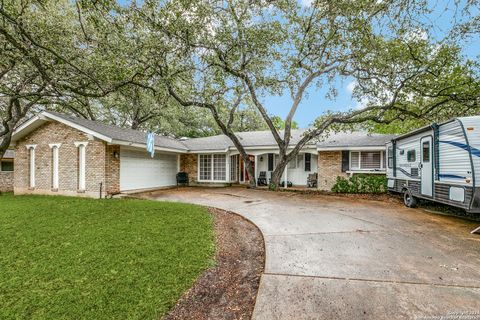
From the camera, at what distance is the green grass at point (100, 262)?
9.63 feet

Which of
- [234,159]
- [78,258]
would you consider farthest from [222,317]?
[234,159]

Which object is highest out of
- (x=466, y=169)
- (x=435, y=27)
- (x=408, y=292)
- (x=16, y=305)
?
(x=435, y=27)

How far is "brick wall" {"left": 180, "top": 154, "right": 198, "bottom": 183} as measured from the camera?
15500mm

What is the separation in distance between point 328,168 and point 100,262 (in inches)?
461

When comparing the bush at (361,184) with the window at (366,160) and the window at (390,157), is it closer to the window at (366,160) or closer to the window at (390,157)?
the window at (366,160)

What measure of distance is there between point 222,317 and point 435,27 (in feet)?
19.3

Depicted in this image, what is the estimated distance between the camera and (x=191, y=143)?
1662 centimetres

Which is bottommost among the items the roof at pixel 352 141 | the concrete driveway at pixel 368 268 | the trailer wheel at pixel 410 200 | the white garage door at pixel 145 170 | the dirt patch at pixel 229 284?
the dirt patch at pixel 229 284

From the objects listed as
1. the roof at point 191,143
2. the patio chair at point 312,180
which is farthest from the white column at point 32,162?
the patio chair at point 312,180

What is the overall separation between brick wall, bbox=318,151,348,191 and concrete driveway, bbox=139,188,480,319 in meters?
6.39

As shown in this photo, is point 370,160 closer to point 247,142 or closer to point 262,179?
point 262,179

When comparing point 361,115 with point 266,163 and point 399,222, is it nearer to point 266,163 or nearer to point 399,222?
point 266,163

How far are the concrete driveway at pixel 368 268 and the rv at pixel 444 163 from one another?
835 millimetres

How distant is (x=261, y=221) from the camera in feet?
20.8
